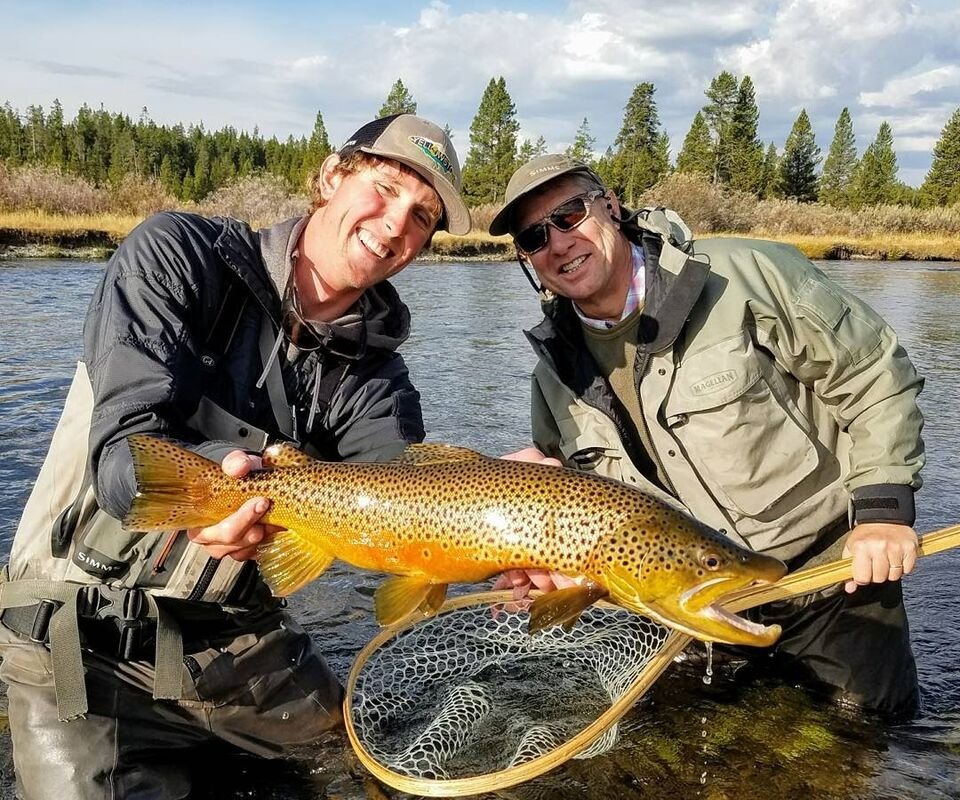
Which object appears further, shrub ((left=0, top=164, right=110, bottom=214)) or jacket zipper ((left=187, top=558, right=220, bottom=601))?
shrub ((left=0, top=164, right=110, bottom=214))

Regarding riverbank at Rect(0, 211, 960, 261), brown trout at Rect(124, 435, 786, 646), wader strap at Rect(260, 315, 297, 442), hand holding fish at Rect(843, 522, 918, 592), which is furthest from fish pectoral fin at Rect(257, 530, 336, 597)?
riverbank at Rect(0, 211, 960, 261)

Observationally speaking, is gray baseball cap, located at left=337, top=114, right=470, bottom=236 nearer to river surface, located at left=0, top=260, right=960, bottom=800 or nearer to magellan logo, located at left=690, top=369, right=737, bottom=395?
magellan logo, located at left=690, top=369, right=737, bottom=395

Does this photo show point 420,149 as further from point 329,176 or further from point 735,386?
point 735,386

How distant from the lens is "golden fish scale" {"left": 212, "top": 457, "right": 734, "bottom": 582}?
2357mm

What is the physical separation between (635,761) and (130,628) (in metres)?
1.96

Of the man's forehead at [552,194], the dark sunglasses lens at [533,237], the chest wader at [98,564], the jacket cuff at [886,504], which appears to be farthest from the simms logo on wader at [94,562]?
the jacket cuff at [886,504]

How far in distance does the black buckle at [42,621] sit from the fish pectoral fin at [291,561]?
0.75 m

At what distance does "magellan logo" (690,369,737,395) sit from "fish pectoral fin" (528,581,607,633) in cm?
131

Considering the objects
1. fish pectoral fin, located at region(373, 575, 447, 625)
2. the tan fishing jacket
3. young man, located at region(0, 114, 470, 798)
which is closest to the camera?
fish pectoral fin, located at region(373, 575, 447, 625)

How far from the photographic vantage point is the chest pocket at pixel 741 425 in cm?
338

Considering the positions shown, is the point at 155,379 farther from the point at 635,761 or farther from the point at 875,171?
the point at 875,171

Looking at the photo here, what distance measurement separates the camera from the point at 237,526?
2.56 metres

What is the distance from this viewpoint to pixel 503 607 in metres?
3.90

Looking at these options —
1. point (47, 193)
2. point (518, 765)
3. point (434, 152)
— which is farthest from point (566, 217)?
point (47, 193)
